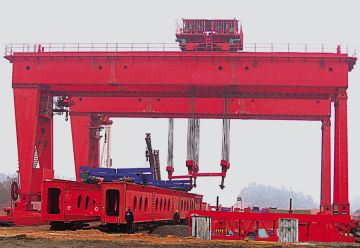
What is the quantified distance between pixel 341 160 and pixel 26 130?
48.5ft

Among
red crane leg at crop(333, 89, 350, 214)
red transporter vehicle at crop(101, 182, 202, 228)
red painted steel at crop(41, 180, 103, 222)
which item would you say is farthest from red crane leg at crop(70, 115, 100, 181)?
red crane leg at crop(333, 89, 350, 214)

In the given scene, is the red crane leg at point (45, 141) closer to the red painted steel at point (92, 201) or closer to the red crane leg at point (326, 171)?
the red painted steel at point (92, 201)

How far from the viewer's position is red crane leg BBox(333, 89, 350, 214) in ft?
76.0

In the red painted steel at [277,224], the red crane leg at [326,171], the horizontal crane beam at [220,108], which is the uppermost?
the horizontal crane beam at [220,108]

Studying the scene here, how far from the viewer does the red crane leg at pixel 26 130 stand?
24516 mm

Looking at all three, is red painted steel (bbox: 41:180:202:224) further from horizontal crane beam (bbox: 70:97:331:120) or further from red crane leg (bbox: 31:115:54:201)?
horizontal crane beam (bbox: 70:97:331:120)

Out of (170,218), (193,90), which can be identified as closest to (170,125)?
(193,90)

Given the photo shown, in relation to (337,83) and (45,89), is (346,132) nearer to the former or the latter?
(337,83)

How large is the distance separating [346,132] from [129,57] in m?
10.7

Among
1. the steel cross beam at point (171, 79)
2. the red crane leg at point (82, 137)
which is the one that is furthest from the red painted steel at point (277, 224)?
the red crane leg at point (82, 137)

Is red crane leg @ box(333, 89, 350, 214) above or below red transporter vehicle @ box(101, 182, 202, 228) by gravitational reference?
above

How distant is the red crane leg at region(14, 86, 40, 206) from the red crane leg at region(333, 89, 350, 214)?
14.3 meters

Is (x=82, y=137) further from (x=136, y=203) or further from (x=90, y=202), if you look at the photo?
(x=136, y=203)

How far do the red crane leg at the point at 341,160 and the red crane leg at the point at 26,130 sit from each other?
14.3 meters
